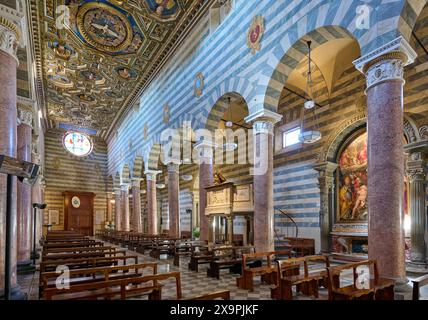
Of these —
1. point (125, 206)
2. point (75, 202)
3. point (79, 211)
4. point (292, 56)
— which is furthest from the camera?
point (79, 211)

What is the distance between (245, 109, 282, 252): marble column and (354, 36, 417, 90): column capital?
337 cm

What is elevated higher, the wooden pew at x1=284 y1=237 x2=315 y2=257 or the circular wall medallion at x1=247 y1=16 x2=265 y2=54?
the circular wall medallion at x1=247 y1=16 x2=265 y2=54

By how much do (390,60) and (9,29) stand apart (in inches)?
277

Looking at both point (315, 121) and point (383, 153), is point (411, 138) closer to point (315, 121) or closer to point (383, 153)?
point (315, 121)

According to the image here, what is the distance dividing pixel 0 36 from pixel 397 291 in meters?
8.08

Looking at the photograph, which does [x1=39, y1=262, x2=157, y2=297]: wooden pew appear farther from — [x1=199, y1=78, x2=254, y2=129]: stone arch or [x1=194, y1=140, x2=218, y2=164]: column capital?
[x1=194, y1=140, x2=218, y2=164]: column capital

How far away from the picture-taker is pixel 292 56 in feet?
26.7

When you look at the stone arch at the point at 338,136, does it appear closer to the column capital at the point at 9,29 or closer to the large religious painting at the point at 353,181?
the large religious painting at the point at 353,181

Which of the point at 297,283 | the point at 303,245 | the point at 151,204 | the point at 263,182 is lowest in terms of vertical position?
the point at 303,245

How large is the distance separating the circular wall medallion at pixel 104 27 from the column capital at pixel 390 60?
11.3 metres

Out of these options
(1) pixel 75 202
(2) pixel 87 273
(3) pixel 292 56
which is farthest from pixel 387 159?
(1) pixel 75 202

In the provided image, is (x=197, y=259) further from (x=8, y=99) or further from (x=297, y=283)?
(x=8, y=99)

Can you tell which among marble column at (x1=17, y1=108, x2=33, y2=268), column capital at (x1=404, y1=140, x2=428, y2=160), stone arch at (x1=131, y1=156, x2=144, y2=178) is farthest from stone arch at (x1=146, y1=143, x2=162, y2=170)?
column capital at (x1=404, y1=140, x2=428, y2=160)

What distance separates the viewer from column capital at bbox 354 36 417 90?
5.21 m
